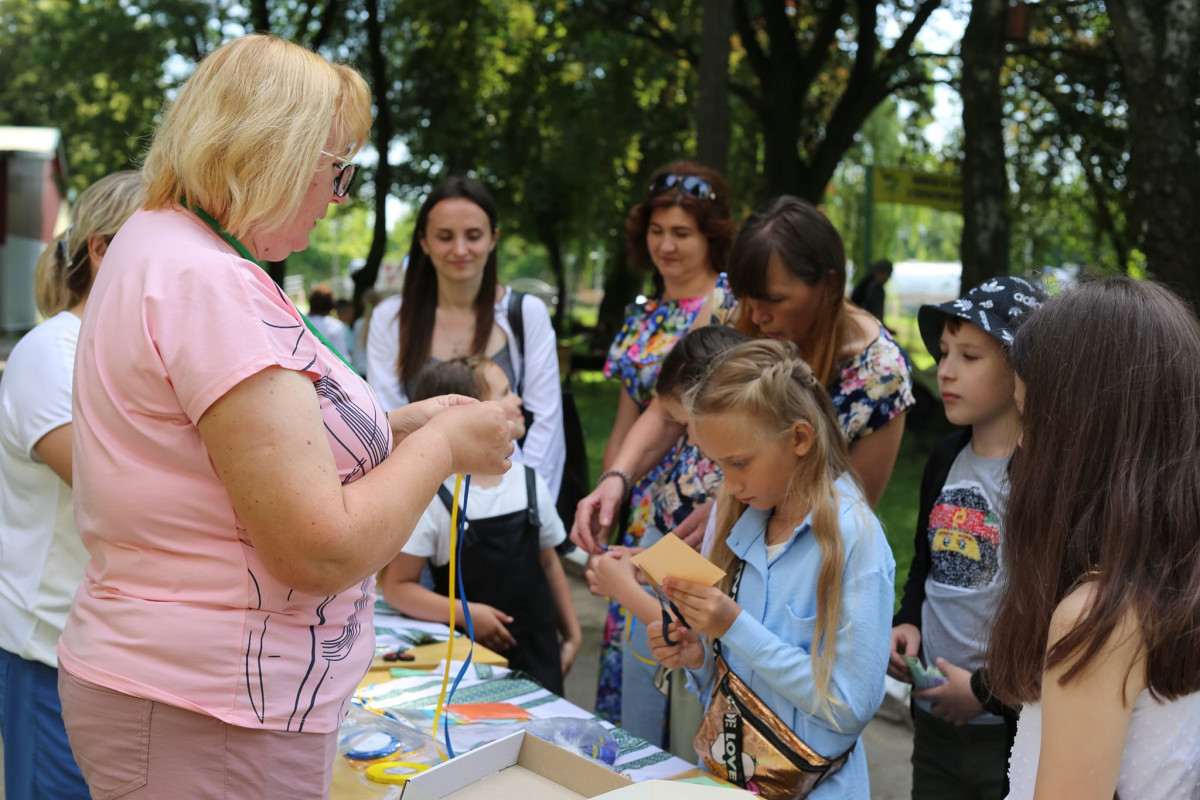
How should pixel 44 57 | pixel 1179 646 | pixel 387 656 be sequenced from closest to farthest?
pixel 1179 646, pixel 387 656, pixel 44 57

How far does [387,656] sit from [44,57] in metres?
17.1

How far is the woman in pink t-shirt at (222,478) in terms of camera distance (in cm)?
131

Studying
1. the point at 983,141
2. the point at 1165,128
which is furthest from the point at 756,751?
the point at 983,141

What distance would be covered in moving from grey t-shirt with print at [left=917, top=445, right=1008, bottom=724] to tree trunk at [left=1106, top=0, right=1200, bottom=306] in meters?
3.02

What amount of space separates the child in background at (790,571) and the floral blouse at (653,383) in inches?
21.7

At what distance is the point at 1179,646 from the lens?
1.28 meters

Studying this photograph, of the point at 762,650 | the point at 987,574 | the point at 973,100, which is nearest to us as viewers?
the point at 762,650

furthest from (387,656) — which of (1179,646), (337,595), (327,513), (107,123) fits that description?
(107,123)

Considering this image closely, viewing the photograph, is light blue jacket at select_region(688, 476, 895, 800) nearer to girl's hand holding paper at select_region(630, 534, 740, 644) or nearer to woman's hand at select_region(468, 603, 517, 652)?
girl's hand holding paper at select_region(630, 534, 740, 644)

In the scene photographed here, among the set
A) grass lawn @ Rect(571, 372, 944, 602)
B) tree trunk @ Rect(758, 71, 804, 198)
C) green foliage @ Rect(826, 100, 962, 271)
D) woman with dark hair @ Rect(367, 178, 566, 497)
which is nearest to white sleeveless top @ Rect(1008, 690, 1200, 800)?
grass lawn @ Rect(571, 372, 944, 602)

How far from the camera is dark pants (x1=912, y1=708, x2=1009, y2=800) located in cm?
240

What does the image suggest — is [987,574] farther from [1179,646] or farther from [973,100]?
[973,100]

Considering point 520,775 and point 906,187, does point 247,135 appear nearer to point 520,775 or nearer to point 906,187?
point 520,775

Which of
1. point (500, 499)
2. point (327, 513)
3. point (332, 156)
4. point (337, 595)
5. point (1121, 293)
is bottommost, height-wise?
point (500, 499)
